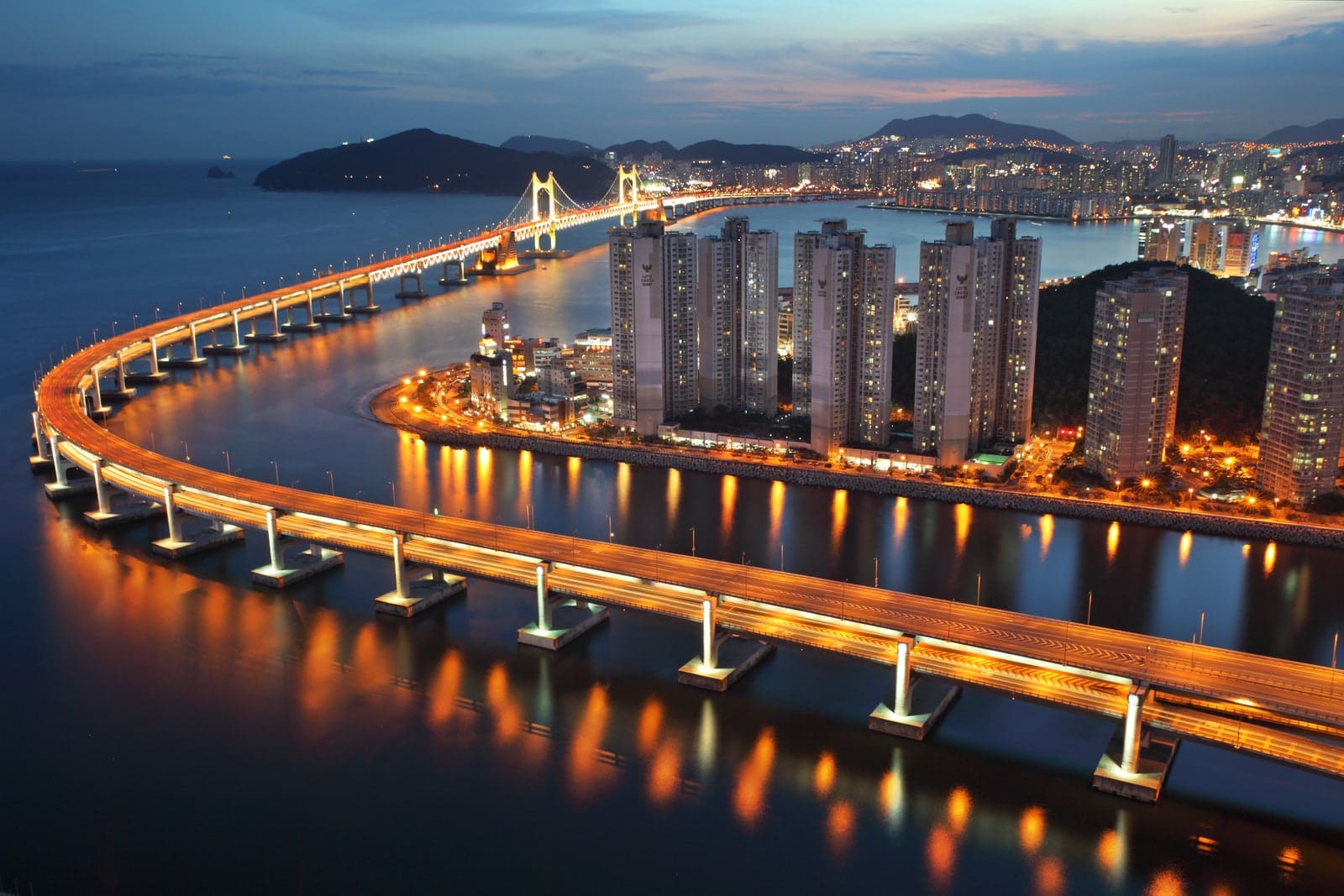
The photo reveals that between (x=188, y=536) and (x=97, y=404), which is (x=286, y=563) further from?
(x=97, y=404)

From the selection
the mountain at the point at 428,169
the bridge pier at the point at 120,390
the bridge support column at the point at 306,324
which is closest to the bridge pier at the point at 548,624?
the bridge pier at the point at 120,390

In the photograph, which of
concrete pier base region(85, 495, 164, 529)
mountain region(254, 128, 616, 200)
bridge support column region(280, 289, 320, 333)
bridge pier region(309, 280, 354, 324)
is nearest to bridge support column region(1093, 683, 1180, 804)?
concrete pier base region(85, 495, 164, 529)

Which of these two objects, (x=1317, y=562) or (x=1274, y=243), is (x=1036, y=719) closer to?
(x=1317, y=562)

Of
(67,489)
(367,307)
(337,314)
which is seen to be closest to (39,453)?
(67,489)

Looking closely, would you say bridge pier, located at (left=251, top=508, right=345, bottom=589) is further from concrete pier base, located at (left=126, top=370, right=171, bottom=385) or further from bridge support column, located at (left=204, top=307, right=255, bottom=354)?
bridge support column, located at (left=204, top=307, right=255, bottom=354)

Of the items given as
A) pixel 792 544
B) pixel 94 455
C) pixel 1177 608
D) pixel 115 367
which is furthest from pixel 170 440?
pixel 1177 608

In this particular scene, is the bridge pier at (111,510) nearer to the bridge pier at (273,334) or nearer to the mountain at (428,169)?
the bridge pier at (273,334)

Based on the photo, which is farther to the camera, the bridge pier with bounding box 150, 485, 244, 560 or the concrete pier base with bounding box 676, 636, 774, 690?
the bridge pier with bounding box 150, 485, 244, 560
